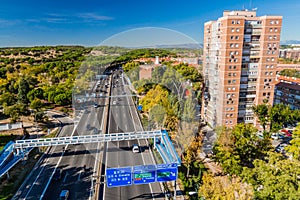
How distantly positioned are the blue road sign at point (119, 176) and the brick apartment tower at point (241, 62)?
267 inches

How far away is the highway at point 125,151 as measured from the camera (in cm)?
618

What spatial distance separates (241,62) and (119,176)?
7944 millimetres

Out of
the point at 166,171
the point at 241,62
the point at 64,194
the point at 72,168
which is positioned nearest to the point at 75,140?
the point at 72,168

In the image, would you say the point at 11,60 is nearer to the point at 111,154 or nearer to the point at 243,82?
the point at 111,154

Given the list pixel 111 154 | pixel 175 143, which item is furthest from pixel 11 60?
pixel 175 143

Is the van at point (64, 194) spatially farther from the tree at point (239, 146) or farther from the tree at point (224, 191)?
the tree at point (239, 146)

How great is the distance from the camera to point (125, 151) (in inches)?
340

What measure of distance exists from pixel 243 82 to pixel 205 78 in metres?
2.01

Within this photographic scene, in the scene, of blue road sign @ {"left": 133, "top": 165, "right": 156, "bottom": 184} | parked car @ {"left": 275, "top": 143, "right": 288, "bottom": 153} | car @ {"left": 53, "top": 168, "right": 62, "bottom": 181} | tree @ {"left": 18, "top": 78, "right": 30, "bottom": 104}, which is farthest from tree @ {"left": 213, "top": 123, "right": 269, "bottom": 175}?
tree @ {"left": 18, "top": 78, "right": 30, "bottom": 104}

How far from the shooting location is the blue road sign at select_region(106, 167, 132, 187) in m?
5.22

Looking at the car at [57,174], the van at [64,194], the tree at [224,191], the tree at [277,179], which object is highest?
the tree at [277,179]

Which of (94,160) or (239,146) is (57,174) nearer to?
(94,160)

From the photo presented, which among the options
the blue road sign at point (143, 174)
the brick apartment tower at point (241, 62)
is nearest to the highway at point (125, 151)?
the blue road sign at point (143, 174)

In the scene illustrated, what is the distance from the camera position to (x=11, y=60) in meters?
27.4
